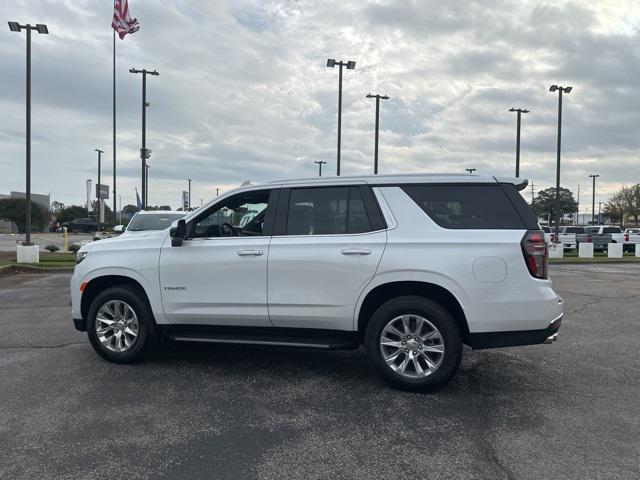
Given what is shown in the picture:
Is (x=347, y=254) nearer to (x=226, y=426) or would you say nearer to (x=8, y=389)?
(x=226, y=426)

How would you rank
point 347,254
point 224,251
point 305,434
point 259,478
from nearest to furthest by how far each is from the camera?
point 259,478
point 305,434
point 347,254
point 224,251

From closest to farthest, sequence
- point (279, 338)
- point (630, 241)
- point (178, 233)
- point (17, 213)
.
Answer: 1. point (279, 338)
2. point (178, 233)
3. point (630, 241)
4. point (17, 213)

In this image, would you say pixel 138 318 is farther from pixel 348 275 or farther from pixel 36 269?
pixel 36 269

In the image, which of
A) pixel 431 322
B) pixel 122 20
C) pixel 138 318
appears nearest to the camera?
pixel 431 322

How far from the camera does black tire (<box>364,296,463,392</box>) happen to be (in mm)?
4457

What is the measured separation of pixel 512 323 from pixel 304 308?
1.82 m

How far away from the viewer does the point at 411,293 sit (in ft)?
15.4

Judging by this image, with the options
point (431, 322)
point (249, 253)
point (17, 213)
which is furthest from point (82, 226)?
point (431, 322)

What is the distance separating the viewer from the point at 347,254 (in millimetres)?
4691

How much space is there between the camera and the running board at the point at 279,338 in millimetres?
4805

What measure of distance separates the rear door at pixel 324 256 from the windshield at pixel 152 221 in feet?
27.0

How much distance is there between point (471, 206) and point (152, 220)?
A: 990cm

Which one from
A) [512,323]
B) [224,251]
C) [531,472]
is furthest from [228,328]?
[531,472]

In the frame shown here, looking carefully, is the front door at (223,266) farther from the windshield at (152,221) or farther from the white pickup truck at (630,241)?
the white pickup truck at (630,241)
